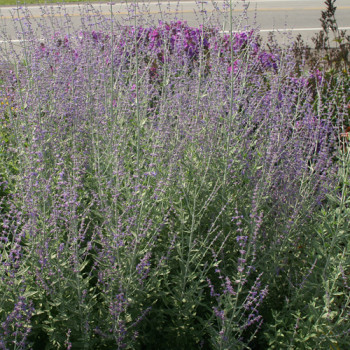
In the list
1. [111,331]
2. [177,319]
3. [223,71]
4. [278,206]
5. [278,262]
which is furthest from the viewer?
[223,71]

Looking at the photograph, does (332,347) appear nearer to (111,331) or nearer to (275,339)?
(275,339)

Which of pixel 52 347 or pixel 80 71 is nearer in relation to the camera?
pixel 52 347

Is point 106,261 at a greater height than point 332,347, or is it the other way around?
point 106,261

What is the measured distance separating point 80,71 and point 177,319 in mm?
2184

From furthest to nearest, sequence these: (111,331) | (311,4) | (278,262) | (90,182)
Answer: (311,4) < (90,182) < (278,262) < (111,331)

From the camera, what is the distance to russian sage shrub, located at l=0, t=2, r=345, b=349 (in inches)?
102

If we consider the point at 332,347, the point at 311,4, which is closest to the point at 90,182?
the point at 332,347

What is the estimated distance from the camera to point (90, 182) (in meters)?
3.55

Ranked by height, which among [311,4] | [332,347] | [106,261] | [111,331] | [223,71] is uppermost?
[311,4]

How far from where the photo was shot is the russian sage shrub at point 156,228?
2.59 metres

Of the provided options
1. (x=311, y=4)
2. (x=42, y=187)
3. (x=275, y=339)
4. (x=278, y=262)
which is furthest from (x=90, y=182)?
(x=311, y=4)

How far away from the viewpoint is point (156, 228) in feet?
9.45

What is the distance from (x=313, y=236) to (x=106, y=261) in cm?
147

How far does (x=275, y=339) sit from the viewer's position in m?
2.75
